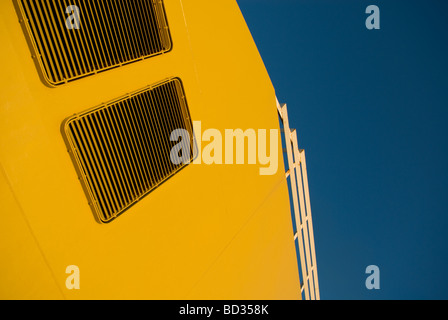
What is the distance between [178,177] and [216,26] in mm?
1283

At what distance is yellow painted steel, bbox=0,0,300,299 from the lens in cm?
153

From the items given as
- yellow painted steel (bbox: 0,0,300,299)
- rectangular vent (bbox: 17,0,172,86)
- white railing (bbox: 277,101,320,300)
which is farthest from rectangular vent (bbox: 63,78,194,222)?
white railing (bbox: 277,101,320,300)

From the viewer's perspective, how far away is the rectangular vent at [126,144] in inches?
71.1

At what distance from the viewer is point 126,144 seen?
2.04 meters

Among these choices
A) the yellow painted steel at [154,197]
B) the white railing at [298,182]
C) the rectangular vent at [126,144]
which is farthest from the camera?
the white railing at [298,182]

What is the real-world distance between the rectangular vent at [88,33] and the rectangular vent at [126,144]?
0.21 metres

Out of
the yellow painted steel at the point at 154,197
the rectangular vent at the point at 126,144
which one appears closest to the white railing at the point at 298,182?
the yellow painted steel at the point at 154,197

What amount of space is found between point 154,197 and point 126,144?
0.40 metres

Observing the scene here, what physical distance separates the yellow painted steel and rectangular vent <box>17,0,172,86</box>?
55 millimetres

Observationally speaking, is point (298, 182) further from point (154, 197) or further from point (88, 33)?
point (88, 33)

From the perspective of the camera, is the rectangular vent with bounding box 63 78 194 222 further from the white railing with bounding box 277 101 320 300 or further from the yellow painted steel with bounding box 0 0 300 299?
Result: the white railing with bounding box 277 101 320 300

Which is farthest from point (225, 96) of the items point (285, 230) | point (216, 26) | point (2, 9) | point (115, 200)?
point (285, 230)

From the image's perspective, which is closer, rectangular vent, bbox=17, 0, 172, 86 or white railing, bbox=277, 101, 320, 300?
rectangular vent, bbox=17, 0, 172, 86

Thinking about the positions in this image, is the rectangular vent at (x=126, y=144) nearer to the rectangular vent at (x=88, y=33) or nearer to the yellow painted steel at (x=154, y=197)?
the yellow painted steel at (x=154, y=197)
